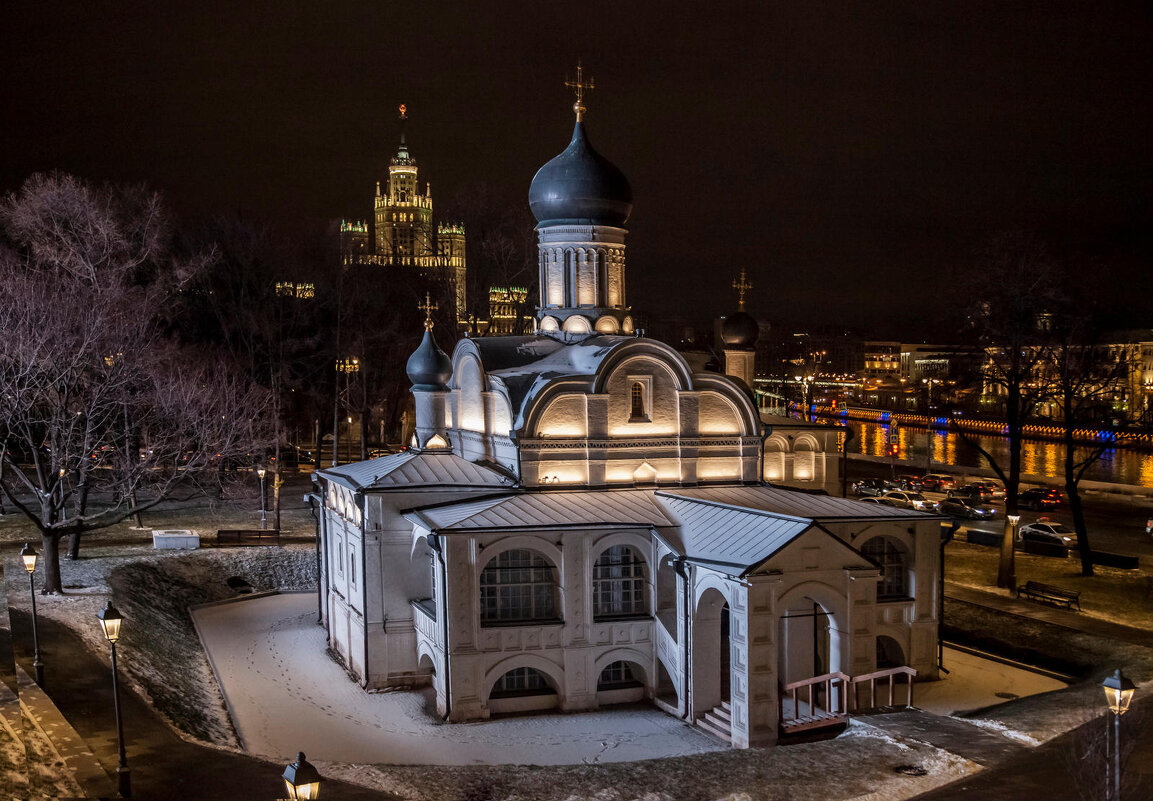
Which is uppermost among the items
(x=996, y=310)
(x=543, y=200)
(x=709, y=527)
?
(x=543, y=200)

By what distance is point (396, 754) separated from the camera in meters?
16.8

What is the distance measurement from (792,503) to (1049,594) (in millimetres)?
8066

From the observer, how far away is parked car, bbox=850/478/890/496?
4231cm

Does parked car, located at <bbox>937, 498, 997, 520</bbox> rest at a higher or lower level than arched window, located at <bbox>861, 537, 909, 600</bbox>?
lower

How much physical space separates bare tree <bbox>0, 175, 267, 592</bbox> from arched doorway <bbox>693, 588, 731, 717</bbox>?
13.4 m

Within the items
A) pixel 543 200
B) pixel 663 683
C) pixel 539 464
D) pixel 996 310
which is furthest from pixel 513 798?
pixel 996 310

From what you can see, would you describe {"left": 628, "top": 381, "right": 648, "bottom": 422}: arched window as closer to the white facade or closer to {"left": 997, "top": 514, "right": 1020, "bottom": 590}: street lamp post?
the white facade

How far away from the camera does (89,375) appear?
24.2m

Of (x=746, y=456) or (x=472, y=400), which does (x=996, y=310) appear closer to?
(x=746, y=456)

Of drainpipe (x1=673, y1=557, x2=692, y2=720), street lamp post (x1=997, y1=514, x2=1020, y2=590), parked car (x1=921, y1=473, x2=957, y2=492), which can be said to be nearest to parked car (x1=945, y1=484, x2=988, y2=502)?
parked car (x1=921, y1=473, x2=957, y2=492)

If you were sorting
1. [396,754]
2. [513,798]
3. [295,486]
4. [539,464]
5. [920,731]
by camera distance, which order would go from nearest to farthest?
1. [513,798]
2. [920,731]
3. [396,754]
4. [539,464]
5. [295,486]

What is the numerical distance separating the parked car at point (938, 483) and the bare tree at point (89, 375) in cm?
2941

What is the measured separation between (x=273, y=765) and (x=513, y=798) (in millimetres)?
3628

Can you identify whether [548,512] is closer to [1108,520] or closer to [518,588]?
[518,588]
